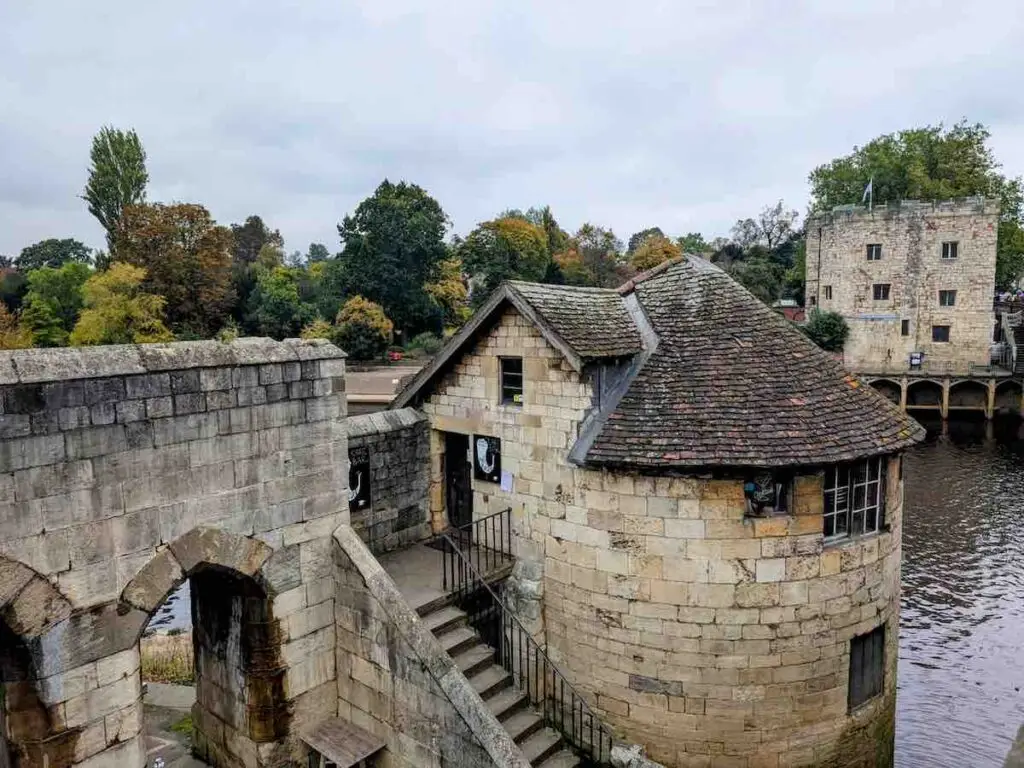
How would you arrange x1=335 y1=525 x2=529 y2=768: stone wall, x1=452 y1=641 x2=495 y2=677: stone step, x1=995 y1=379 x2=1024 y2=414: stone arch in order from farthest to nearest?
1. x1=995 y1=379 x2=1024 y2=414: stone arch
2. x1=452 y1=641 x2=495 y2=677: stone step
3. x1=335 y1=525 x2=529 y2=768: stone wall

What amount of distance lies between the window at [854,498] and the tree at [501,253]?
43414 millimetres

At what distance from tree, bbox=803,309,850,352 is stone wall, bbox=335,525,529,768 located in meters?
41.3

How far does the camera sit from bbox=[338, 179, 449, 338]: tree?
46.3 m

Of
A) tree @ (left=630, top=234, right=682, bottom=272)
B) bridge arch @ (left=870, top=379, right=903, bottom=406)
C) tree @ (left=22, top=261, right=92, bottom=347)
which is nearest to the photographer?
tree @ (left=22, top=261, right=92, bottom=347)

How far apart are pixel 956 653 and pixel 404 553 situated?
13523 mm

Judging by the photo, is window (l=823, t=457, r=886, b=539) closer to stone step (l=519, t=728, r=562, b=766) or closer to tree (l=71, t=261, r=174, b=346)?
stone step (l=519, t=728, r=562, b=766)

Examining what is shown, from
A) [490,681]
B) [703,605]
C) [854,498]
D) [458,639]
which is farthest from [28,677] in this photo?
[854,498]

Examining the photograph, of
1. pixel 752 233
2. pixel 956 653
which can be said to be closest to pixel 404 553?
pixel 956 653

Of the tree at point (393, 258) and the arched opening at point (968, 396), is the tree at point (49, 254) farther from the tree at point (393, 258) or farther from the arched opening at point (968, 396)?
the arched opening at point (968, 396)

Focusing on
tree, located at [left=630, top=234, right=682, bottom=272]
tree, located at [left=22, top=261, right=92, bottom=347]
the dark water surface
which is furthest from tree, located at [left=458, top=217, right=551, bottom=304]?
the dark water surface

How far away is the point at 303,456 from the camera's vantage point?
8828 mm

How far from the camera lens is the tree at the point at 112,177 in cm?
5344

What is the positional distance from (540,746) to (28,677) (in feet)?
19.7

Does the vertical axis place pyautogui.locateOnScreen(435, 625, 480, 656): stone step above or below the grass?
above
